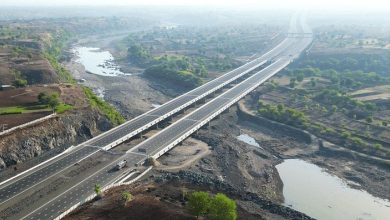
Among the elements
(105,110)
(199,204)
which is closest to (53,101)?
(105,110)


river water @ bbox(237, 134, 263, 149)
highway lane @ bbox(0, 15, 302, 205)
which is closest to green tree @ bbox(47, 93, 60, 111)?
highway lane @ bbox(0, 15, 302, 205)

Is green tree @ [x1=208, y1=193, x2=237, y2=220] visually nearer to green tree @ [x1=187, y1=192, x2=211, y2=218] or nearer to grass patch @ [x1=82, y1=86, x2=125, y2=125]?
green tree @ [x1=187, y1=192, x2=211, y2=218]

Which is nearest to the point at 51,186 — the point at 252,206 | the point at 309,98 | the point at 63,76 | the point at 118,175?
the point at 118,175

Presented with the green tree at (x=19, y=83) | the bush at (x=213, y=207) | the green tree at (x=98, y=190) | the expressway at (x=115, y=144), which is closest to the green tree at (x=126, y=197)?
the green tree at (x=98, y=190)

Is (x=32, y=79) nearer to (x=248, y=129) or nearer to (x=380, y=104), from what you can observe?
(x=248, y=129)

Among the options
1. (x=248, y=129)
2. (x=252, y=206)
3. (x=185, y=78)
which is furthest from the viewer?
(x=185, y=78)

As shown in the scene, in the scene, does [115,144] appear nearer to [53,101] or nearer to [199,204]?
[53,101]

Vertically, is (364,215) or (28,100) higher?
(28,100)
